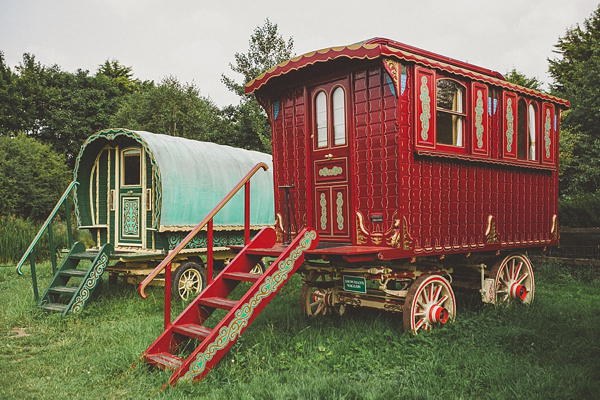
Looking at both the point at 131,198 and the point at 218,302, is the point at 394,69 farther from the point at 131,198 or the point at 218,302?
the point at 131,198

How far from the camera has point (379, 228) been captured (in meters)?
6.11

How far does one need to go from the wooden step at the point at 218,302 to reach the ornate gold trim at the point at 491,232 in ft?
12.8

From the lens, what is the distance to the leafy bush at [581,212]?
1115cm

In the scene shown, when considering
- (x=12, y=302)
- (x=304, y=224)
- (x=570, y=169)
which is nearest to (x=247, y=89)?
(x=304, y=224)

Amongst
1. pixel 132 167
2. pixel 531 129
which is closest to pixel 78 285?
pixel 132 167

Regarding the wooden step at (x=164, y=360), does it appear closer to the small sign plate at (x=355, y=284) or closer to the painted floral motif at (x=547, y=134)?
the small sign plate at (x=355, y=284)

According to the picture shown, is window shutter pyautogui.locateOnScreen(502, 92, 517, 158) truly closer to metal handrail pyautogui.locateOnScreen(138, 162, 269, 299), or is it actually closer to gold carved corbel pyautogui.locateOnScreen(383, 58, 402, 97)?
gold carved corbel pyautogui.locateOnScreen(383, 58, 402, 97)

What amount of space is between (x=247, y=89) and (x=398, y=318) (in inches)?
149

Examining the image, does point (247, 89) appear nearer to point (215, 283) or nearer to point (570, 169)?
point (215, 283)

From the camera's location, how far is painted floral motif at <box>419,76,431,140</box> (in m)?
6.18

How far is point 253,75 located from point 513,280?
56.9ft

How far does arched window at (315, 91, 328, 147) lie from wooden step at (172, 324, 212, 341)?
297 centimetres

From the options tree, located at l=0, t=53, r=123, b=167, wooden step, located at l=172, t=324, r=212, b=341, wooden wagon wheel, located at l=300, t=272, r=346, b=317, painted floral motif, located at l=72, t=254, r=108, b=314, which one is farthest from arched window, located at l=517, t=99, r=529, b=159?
tree, located at l=0, t=53, r=123, b=167

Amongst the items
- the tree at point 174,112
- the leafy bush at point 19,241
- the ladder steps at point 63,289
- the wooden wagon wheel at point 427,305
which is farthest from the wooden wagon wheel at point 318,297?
the tree at point 174,112
